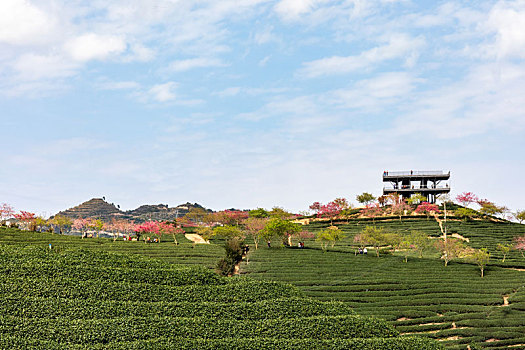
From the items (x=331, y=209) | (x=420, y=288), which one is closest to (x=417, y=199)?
(x=331, y=209)

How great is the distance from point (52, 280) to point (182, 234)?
38.9m

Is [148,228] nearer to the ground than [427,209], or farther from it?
nearer to the ground

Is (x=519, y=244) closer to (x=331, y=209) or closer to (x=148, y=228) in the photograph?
(x=331, y=209)

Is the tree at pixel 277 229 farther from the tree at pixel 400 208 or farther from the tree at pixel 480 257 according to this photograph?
the tree at pixel 400 208

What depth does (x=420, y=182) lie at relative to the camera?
84.0 m

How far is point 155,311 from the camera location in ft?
78.3

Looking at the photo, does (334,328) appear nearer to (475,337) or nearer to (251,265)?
(475,337)

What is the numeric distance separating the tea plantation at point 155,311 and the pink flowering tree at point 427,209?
51592mm

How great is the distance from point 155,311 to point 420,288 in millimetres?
23292

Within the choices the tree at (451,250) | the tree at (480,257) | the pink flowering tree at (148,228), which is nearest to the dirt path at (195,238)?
the pink flowering tree at (148,228)

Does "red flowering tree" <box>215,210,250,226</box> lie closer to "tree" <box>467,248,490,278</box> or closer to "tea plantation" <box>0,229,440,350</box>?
"tree" <box>467,248,490,278</box>

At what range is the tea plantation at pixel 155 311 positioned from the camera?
71.2ft

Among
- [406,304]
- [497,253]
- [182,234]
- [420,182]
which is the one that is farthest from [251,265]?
[420,182]

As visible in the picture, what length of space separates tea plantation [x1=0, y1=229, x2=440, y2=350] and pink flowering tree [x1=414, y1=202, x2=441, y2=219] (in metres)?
51.6
